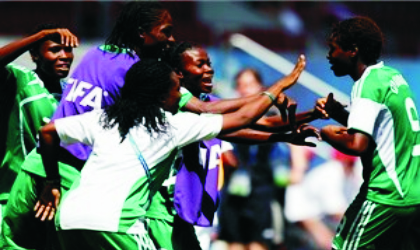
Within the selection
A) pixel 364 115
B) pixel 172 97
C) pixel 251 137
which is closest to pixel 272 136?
pixel 251 137

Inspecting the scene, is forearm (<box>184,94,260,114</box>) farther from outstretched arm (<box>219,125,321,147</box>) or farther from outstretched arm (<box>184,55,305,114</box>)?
outstretched arm (<box>219,125,321,147</box>)

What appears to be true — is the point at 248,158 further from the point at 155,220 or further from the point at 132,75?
the point at 132,75

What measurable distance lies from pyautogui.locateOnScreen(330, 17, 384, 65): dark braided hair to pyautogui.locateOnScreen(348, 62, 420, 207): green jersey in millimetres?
130

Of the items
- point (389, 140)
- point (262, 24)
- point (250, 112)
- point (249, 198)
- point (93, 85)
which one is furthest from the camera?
point (262, 24)

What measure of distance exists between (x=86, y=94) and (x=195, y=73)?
2.93ft

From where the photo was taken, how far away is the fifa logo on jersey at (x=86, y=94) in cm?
764

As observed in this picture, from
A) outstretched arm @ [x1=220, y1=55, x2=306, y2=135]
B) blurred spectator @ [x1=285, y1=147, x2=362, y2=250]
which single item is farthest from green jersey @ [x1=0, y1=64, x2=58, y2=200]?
blurred spectator @ [x1=285, y1=147, x2=362, y2=250]

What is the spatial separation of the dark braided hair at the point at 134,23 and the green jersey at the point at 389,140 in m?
1.39

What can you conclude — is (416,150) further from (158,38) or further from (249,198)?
(249,198)

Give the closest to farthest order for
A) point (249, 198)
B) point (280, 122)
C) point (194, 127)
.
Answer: point (194, 127)
point (280, 122)
point (249, 198)

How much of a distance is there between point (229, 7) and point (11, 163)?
32.2 ft

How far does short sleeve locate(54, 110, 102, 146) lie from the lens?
22.8 ft

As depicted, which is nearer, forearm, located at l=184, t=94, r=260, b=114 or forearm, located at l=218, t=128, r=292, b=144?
forearm, located at l=184, t=94, r=260, b=114

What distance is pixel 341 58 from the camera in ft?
24.9
